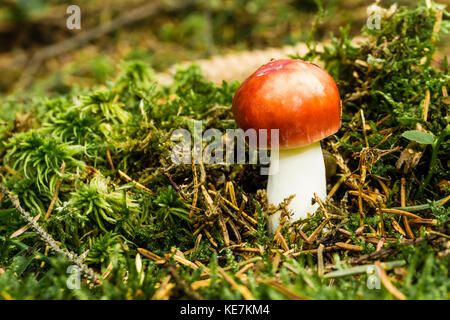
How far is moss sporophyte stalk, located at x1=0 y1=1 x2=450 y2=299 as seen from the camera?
1.39 meters

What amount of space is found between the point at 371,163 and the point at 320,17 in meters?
1.15

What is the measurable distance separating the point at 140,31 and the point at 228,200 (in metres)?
5.47

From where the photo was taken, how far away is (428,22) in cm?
235

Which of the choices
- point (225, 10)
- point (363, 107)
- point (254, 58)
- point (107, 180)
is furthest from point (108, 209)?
point (225, 10)

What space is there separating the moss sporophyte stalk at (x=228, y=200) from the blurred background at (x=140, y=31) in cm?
346

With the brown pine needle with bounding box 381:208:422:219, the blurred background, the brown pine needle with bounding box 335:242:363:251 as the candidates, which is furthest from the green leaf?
the blurred background

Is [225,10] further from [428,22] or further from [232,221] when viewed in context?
[232,221]

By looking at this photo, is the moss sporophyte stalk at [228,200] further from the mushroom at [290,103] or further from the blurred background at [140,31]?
the blurred background at [140,31]

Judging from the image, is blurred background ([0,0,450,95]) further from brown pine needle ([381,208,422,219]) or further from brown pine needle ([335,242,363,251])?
brown pine needle ([335,242,363,251])

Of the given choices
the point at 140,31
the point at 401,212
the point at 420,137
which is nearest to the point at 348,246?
the point at 401,212

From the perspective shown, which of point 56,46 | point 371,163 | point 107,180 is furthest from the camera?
point 56,46

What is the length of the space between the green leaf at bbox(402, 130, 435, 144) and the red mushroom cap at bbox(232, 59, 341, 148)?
1.34 feet

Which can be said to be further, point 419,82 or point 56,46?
point 56,46

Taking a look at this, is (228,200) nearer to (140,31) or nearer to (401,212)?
(401,212)
